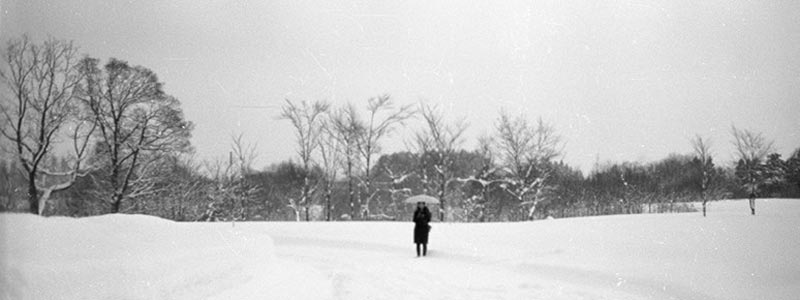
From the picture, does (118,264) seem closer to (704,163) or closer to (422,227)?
(422,227)

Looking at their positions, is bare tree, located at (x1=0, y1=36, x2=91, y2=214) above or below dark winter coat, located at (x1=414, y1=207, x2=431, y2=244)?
above

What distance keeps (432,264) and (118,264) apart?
8310 mm

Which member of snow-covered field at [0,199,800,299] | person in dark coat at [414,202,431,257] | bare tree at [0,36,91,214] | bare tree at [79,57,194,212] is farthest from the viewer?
person in dark coat at [414,202,431,257]

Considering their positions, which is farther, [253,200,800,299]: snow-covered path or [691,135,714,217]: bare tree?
[691,135,714,217]: bare tree

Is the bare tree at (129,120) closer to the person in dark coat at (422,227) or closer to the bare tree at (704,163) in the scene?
the person in dark coat at (422,227)

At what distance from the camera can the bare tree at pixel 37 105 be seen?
5973 millimetres

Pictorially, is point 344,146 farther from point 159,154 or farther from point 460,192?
point 159,154

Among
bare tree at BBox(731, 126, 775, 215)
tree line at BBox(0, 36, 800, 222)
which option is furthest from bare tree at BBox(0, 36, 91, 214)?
bare tree at BBox(731, 126, 775, 215)

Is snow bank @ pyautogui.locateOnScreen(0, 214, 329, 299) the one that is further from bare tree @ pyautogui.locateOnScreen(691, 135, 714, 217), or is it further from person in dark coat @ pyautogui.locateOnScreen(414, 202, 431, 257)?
bare tree @ pyautogui.locateOnScreen(691, 135, 714, 217)

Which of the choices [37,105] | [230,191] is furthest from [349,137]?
[37,105]

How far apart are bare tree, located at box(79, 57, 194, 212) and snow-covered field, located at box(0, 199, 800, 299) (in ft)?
13.7

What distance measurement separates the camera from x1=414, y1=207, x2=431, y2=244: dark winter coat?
14.0m

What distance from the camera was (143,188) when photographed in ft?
63.0

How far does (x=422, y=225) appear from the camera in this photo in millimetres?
14141
